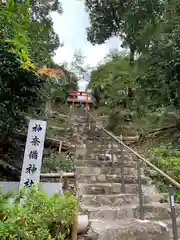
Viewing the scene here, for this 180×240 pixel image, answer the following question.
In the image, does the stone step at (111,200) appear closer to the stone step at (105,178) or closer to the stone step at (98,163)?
the stone step at (105,178)

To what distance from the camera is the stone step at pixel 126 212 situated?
11.6 ft

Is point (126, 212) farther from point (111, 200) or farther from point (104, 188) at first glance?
point (104, 188)

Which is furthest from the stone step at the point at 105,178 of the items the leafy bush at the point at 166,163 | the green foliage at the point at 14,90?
the green foliage at the point at 14,90

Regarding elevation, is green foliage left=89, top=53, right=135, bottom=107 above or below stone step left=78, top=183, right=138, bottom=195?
above

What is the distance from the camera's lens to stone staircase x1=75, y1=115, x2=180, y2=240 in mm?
2947

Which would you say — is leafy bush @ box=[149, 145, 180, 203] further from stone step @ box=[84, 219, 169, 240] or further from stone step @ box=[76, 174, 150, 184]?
stone step @ box=[84, 219, 169, 240]

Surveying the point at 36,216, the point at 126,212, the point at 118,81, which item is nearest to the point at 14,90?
the point at 126,212

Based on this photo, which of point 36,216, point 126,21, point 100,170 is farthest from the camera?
point 126,21

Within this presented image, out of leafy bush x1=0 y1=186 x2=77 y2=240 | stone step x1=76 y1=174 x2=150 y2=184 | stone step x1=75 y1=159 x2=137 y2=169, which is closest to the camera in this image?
leafy bush x1=0 y1=186 x2=77 y2=240

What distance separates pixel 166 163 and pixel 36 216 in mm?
3682

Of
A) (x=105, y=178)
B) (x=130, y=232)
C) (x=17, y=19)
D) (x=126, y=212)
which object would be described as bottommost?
(x=130, y=232)

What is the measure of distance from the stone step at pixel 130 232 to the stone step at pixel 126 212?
0.36 m

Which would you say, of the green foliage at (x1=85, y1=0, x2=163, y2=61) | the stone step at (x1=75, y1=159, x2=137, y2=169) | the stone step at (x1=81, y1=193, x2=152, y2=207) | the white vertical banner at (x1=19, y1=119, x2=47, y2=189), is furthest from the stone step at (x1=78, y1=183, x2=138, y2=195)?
the green foliage at (x1=85, y1=0, x2=163, y2=61)

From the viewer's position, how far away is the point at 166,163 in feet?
17.2
